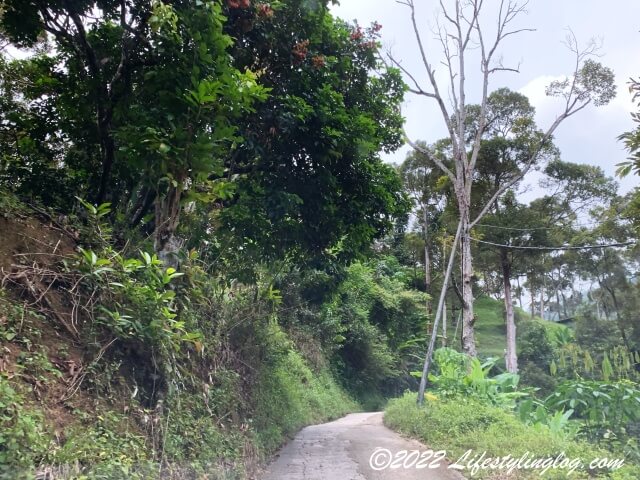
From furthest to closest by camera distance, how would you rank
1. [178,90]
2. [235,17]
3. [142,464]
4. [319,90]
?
[319,90]
[235,17]
[178,90]
[142,464]

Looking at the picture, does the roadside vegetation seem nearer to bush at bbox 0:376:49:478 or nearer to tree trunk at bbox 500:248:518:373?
bush at bbox 0:376:49:478

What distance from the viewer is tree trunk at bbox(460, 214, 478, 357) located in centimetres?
1252

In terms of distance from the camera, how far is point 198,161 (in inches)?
205

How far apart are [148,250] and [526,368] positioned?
91.0 feet

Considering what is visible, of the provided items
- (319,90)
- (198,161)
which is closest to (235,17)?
(319,90)

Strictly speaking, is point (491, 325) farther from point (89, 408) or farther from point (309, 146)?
point (89, 408)

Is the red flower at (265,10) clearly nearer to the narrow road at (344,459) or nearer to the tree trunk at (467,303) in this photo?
the narrow road at (344,459)

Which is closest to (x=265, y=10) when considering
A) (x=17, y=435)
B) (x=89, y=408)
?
(x=89, y=408)

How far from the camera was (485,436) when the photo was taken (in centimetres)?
742

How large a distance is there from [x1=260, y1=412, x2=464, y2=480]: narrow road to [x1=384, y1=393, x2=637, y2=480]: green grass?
1.13 feet

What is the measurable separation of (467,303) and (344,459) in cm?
677

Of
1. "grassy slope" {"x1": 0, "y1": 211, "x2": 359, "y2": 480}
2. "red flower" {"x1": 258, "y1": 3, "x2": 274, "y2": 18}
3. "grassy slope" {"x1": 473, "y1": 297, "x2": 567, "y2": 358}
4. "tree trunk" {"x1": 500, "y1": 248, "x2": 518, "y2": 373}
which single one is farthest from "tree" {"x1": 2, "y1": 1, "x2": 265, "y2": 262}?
"grassy slope" {"x1": 473, "y1": 297, "x2": 567, "y2": 358}

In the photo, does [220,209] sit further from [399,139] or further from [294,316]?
[294,316]

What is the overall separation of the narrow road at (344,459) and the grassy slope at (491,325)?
2852 centimetres
